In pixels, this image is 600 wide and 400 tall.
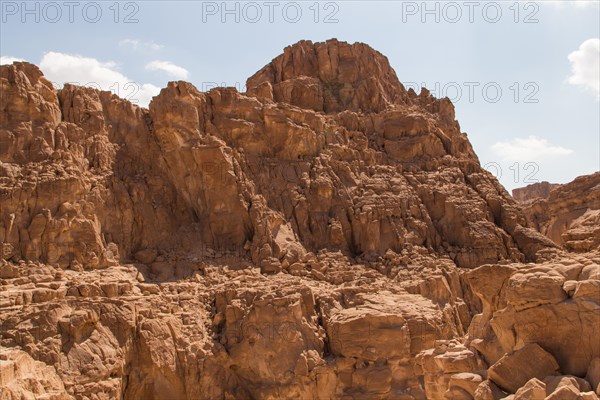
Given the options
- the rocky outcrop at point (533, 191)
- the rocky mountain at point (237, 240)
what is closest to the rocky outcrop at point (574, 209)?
the rocky mountain at point (237, 240)

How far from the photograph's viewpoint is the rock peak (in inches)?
1506

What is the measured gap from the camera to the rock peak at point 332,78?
38.2m

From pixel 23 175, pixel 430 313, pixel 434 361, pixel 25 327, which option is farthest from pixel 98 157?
pixel 434 361

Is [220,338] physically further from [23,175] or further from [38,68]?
[38,68]

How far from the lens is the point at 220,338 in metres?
25.0

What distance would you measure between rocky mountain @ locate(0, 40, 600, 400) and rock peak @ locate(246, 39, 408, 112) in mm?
196

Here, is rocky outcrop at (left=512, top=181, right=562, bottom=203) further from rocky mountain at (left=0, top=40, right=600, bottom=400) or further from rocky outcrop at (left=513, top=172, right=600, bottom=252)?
rocky mountain at (left=0, top=40, right=600, bottom=400)

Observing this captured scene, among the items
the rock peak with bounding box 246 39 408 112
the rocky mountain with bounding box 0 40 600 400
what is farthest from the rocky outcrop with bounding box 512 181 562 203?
the rocky mountain with bounding box 0 40 600 400

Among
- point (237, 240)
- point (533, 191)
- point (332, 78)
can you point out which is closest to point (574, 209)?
point (332, 78)

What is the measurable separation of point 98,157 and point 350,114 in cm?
1436

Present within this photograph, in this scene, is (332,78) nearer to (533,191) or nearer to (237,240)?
(237,240)

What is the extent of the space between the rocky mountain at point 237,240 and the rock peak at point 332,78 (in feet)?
0.64

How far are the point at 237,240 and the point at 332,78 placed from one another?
1487 cm

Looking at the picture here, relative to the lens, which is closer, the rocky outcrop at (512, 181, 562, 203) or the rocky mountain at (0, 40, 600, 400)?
the rocky mountain at (0, 40, 600, 400)
